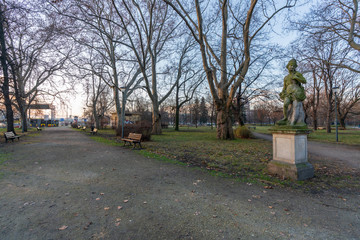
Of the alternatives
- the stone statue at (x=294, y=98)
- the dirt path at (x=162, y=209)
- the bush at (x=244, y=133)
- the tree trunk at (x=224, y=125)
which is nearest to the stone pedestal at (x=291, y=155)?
the stone statue at (x=294, y=98)

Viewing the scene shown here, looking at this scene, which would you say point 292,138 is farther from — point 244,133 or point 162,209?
point 244,133

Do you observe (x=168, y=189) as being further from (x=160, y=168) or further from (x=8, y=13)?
(x=8, y=13)

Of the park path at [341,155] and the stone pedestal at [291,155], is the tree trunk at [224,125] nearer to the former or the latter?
the park path at [341,155]

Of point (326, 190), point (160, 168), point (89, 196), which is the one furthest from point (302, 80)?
point (89, 196)

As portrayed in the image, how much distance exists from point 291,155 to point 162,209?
3.58 m

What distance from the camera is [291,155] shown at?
4.79 meters

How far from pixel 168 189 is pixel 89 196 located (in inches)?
61.5

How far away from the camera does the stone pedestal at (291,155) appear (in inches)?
186

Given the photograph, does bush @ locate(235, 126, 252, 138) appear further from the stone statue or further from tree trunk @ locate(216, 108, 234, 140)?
the stone statue

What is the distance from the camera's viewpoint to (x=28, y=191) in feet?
12.7

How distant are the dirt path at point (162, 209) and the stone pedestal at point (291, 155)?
0.90 metres

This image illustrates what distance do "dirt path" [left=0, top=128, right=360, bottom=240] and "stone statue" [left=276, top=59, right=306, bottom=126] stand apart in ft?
6.46

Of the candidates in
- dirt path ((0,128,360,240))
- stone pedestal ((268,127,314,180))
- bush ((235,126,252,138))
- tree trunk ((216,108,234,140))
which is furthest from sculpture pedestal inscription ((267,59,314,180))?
bush ((235,126,252,138))

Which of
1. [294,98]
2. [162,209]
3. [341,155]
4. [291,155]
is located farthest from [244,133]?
[162,209]
